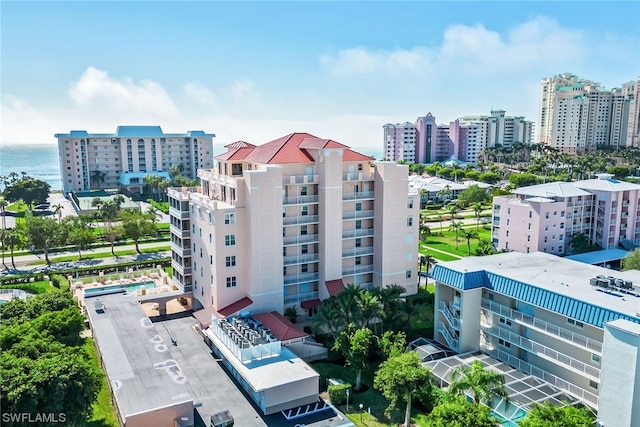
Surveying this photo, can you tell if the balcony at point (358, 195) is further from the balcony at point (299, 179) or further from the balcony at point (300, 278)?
the balcony at point (300, 278)

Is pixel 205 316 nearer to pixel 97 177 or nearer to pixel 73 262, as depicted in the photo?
pixel 73 262

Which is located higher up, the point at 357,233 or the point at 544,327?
the point at 357,233

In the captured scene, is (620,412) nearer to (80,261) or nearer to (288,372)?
(288,372)

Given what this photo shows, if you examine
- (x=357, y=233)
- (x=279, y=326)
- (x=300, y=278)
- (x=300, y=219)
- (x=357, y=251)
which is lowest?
(x=279, y=326)

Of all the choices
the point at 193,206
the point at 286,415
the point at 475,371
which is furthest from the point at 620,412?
the point at 193,206

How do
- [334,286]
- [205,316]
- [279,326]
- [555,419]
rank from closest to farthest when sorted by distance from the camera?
[555,419] < [279,326] < [205,316] < [334,286]

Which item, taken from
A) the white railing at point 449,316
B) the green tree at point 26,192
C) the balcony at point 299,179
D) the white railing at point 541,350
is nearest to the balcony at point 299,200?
the balcony at point 299,179

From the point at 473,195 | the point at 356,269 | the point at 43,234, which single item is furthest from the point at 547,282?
the point at 473,195
